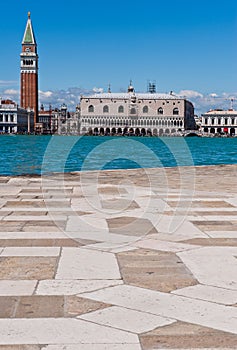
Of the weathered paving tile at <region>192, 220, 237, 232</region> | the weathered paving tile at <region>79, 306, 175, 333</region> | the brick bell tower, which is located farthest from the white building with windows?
the weathered paving tile at <region>79, 306, 175, 333</region>

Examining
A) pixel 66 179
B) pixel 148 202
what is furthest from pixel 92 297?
pixel 66 179

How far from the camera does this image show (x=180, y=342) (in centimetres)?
338

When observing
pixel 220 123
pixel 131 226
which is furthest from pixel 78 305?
pixel 220 123

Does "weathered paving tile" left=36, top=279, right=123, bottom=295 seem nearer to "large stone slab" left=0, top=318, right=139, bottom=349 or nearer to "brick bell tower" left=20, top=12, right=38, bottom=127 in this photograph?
"large stone slab" left=0, top=318, right=139, bottom=349

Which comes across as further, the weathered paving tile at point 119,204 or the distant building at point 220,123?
the distant building at point 220,123

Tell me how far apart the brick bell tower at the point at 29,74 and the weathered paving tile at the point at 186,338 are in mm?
159789

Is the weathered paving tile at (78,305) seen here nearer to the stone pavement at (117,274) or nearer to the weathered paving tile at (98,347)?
the stone pavement at (117,274)

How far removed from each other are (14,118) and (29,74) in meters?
13.1

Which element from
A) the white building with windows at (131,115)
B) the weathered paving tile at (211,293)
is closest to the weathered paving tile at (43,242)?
the weathered paving tile at (211,293)

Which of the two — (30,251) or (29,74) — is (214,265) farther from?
(29,74)

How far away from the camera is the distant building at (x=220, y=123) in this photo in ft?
583

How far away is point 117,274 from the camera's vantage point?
15.8 feet

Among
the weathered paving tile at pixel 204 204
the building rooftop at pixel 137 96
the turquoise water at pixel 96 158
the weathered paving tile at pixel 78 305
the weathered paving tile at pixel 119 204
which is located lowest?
the turquoise water at pixel 96 158

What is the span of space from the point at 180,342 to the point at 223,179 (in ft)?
35.5
